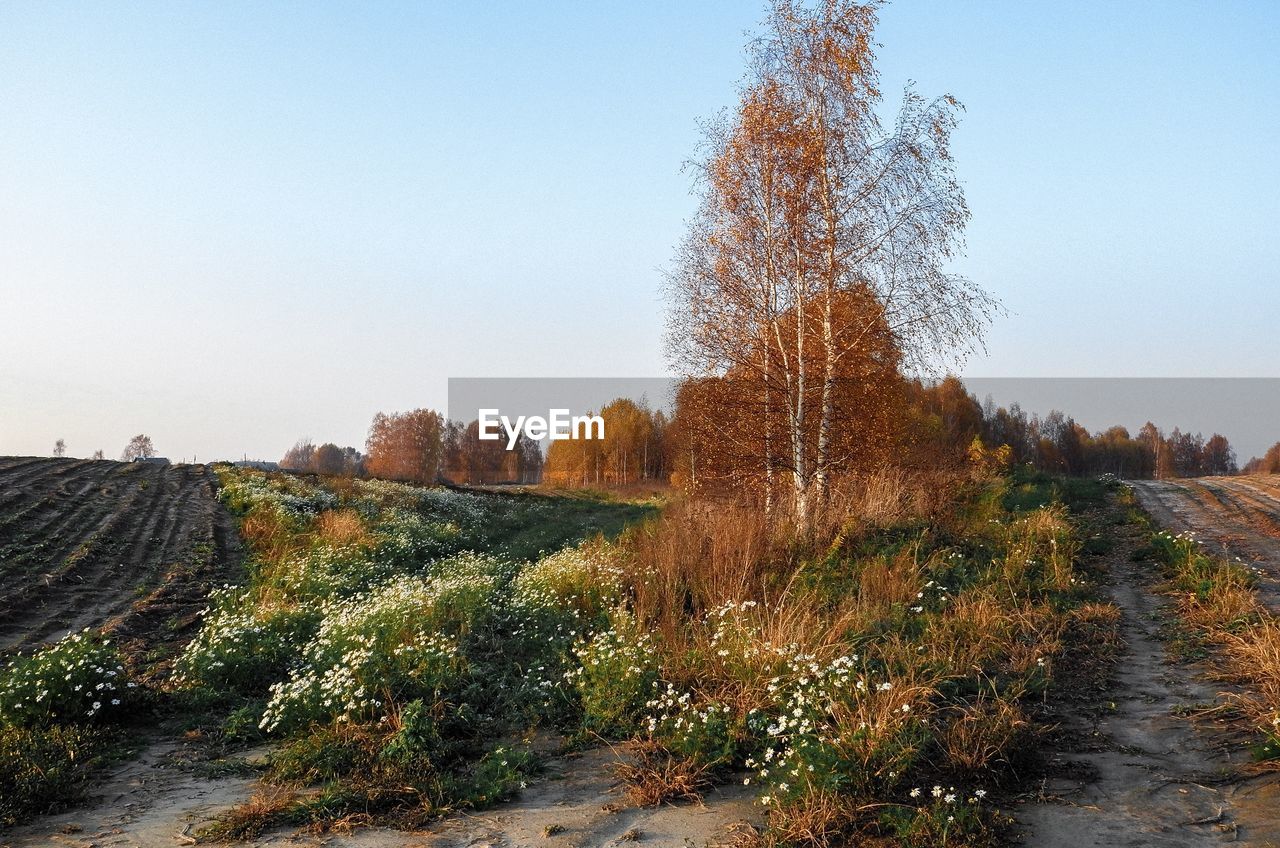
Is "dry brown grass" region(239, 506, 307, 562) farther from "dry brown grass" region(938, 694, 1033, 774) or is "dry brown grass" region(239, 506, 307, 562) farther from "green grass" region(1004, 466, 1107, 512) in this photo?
"green grass" region(1004, 466, 1107, 512)

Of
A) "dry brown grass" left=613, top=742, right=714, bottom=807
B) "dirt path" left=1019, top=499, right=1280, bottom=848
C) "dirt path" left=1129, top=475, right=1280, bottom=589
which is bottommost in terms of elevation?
"dry brown grass" left=613, top=742, right=714, bottom=807

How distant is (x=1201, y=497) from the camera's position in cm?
1850

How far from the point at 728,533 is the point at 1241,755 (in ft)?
19.8

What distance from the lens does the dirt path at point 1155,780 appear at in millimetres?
4758

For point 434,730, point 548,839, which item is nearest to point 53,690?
point 434,730

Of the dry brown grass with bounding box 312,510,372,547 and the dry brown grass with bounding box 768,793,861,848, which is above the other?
the dry brown grass with bounding box 312,510,372,547

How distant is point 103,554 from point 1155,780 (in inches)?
703

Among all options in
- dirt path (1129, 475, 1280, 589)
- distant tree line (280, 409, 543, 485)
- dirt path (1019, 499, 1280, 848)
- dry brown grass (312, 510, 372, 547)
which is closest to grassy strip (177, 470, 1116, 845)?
dirt path (1019, 499, 1280, 848)

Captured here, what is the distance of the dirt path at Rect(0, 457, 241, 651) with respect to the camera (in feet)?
39.6

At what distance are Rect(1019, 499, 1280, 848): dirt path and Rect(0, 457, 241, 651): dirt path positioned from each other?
11.3 m

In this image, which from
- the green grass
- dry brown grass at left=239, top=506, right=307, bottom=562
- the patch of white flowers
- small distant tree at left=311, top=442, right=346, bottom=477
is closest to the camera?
the patch of white flowers

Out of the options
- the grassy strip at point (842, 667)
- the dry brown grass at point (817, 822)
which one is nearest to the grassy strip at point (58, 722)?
the grassy strip at point (842, 667)

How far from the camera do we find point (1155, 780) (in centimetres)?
543

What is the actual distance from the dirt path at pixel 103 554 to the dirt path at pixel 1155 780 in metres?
11.3
